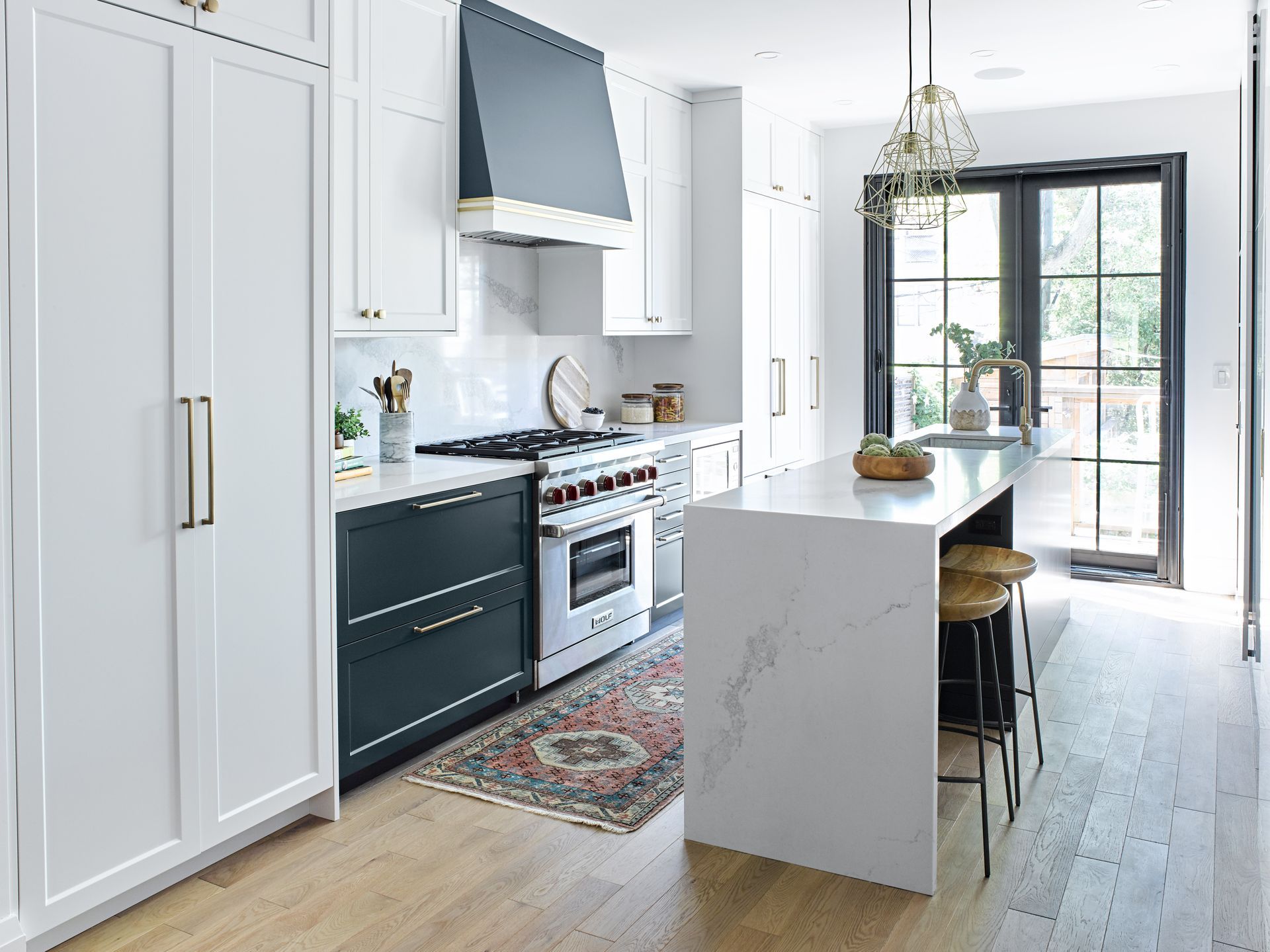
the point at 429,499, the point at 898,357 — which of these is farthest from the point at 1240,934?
the point at 898,357

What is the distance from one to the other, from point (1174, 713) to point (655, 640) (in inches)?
79.6

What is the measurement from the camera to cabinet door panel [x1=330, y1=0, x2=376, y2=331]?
131 inches

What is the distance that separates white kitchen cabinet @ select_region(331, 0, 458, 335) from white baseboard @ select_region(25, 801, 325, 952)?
1465 mm

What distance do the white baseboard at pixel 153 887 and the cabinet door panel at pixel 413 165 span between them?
154 centimetres

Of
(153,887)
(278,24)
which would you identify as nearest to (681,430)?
(278,24)

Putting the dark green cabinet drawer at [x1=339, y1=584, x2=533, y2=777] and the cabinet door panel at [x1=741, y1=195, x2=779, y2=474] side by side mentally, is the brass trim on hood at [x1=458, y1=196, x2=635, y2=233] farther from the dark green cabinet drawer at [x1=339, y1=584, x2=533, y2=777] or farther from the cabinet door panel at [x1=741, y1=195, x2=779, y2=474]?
the dark green cabinet drawer at [x1=339, y1=584, x2=533, y2=777]

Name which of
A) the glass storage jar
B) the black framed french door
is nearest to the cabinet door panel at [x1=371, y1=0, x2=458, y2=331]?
the glass storage jar

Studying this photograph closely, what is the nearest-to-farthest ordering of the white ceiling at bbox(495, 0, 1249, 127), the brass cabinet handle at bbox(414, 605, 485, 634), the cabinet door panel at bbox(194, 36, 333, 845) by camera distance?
the cabinet door panel at bbox(194, 36, 333, 845)
the brass cabinet handle at bbox(414, 605, 485, 634)
the white ceiling at bbox(495, 0, 1249, 127)

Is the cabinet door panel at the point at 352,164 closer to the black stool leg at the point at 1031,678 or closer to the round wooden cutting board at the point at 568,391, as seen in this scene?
the round wooden cutting board at the point at 568,391

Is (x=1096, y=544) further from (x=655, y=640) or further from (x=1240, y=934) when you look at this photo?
(x=1240, y=934)

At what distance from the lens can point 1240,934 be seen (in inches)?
90.9

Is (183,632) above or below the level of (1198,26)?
below

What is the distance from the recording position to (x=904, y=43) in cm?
456

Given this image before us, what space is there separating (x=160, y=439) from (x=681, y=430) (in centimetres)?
303
